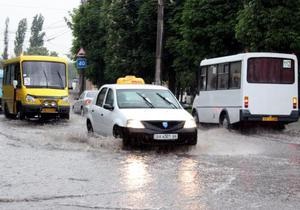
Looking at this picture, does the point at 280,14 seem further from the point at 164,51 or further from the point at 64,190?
the point at 64,190

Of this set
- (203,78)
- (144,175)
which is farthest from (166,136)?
(203,78)

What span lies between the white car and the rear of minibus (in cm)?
592

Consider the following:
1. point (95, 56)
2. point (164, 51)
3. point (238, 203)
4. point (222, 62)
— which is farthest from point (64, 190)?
point (95, 56)

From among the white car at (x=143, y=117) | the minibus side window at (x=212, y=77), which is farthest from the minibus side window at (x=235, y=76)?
the white car at (x=143, y=117)

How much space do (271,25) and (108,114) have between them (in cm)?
1246

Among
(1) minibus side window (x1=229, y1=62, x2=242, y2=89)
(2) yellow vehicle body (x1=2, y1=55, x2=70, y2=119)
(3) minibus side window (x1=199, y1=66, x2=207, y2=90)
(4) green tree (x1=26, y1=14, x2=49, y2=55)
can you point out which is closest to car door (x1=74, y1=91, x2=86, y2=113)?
(2) yellow vehicle body (x1=2, y1=55, x2=70, y2=119)

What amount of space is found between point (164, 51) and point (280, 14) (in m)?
12.4

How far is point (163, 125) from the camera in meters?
13.2

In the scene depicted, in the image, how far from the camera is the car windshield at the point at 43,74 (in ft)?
78.5

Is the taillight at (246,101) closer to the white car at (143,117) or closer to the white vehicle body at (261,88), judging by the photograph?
the white vehicle body at (261,88)

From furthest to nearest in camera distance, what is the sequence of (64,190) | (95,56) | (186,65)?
(95,56), (186,65), (64,190)

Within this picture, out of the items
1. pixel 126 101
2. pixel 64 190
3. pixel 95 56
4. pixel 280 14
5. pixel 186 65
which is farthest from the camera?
pixel 95 56

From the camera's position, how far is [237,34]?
25688mm

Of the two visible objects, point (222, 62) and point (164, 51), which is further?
point (164, 51)
